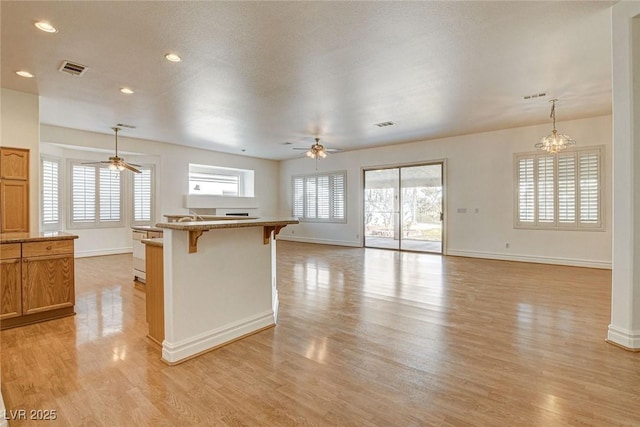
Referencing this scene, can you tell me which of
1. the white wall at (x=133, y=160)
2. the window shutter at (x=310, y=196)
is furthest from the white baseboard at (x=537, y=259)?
the white wall at (x=133, y=160)

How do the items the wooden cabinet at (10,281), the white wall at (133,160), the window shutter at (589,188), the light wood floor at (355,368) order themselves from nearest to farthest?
the light wood floor at (355,368), the wooden cabinet at (10,281), the window shutter at (589,188), the white wall at (133,160)

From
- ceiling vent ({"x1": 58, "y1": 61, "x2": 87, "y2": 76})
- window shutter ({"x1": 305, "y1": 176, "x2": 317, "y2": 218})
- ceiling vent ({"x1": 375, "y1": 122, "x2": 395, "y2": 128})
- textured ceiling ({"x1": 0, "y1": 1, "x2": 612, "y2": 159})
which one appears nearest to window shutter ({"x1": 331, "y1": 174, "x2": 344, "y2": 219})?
window shutter ({"x1": 305, "y1": 176, "x2": 317, "y2": 218})

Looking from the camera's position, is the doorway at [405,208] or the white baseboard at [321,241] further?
the white baseboard at [321,241]

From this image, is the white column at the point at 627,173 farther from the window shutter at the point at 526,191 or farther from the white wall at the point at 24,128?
the white wall at the point at 24,128

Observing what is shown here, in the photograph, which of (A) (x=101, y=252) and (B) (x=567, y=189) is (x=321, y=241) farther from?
(B) (x=567, y=189)

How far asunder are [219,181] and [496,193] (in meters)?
7.81

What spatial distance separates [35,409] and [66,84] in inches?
162

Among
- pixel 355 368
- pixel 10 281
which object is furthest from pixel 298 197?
pixel 355 368

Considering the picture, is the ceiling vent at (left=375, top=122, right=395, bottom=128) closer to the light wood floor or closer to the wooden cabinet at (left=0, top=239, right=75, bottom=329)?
the light wood floor

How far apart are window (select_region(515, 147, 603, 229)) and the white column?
4028 millimetres

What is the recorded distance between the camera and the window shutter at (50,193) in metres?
6.71

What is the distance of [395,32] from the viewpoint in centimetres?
294

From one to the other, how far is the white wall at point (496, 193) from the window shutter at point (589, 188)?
127mm

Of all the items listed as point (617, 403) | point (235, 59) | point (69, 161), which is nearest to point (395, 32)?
point (235, 59)
